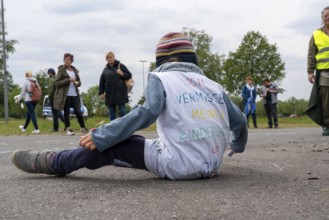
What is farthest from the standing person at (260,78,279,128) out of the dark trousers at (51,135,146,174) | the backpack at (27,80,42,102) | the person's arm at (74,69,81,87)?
the dark trousers at (51,135,146,174)

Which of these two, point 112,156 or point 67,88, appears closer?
point 112,156

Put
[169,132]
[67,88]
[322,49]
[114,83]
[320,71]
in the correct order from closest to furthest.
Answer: [169,132] → [322,49] → [320,71] → [114,83] → [67,88]

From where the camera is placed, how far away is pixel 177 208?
256 centimetres

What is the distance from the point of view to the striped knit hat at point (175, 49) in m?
3.55

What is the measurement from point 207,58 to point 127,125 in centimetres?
6375

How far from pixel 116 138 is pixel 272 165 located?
67.6 inches

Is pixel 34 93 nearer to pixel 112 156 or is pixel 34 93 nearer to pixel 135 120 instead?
pixel 112 156

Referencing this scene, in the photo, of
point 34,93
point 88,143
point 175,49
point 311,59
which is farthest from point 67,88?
point 88,143

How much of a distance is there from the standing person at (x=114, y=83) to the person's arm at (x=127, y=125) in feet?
24.4

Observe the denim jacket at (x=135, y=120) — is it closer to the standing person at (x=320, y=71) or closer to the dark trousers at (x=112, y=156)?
the dark trousers at (x=112, y=156)

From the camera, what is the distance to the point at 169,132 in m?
3.34

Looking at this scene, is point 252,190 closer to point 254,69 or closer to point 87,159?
point 87,159

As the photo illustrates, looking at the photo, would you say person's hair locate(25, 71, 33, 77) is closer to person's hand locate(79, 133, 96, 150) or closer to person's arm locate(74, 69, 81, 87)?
person's arm locate(74, 69, 81, 87)

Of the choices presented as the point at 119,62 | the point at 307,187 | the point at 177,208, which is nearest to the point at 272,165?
the point at 307,187
